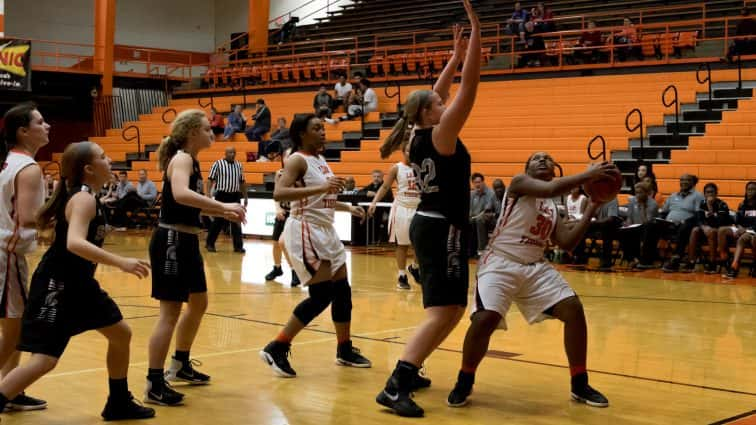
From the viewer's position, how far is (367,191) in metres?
16.8

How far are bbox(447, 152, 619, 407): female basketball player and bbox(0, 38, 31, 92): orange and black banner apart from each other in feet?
73.8

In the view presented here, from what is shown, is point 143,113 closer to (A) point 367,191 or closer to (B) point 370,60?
(B) point 370,60

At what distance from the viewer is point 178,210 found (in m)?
5.32

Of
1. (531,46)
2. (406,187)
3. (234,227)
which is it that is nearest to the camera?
(406,187)

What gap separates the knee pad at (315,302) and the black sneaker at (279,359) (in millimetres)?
212

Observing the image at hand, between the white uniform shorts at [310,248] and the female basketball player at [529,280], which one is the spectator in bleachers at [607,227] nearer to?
the white uniform shorts at [310,248]

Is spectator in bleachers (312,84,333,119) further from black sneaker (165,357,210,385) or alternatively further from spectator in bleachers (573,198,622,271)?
black sneaker (165,357,210,385)

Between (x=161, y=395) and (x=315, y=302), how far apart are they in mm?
1255

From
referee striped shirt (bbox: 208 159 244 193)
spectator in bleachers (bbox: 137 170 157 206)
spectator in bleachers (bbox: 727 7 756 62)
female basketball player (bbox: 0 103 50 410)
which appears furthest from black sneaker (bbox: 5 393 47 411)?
spectator in bleachers (bbox: 137 170 157 206)

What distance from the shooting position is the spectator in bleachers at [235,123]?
23.6 meters

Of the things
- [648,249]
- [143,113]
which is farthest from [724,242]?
[143,113]

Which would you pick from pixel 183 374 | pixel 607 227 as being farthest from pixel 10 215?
pixel 607 227

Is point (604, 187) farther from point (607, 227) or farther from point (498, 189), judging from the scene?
point (498, 189)

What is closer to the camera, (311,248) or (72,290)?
(72,290)
